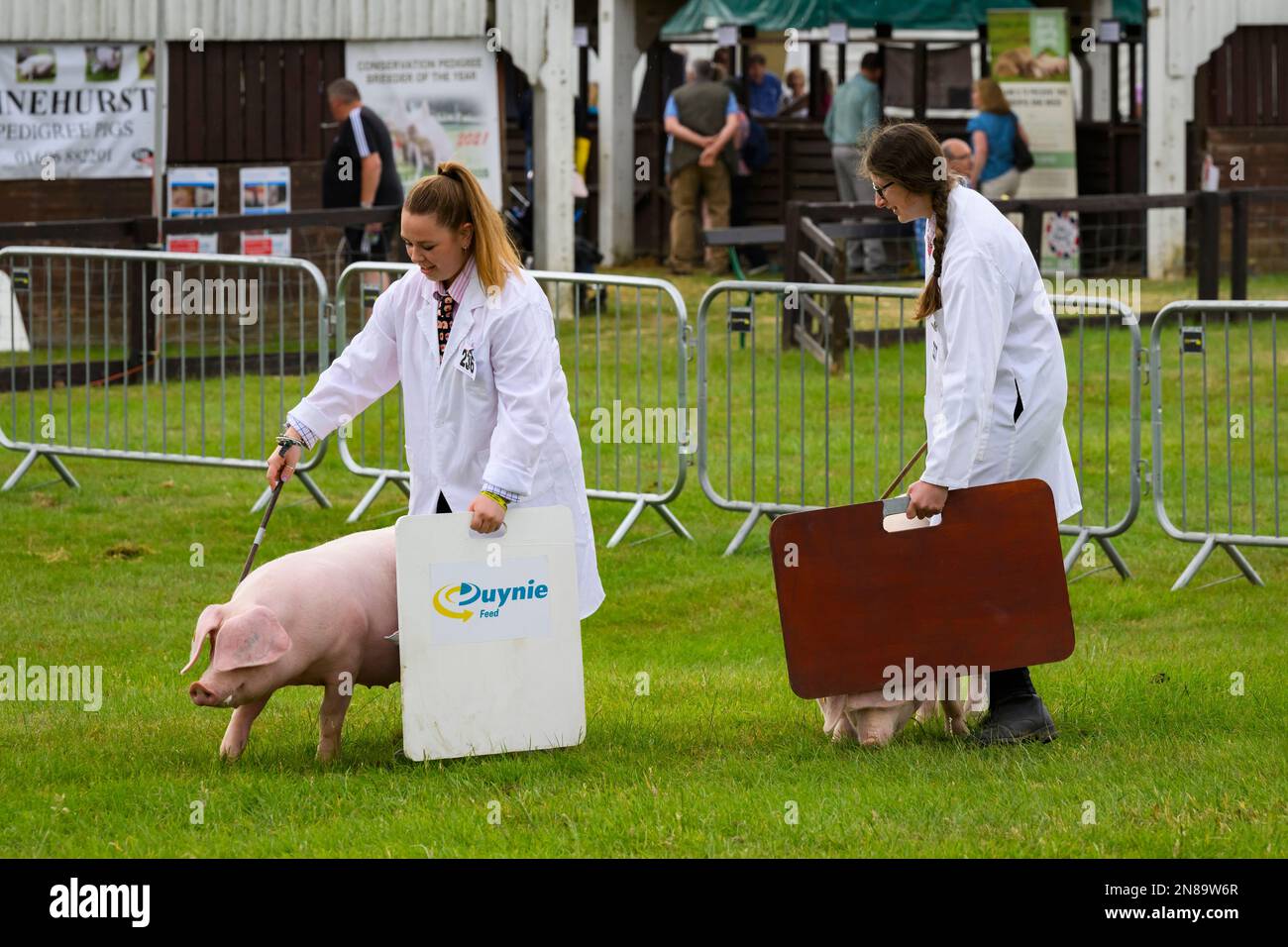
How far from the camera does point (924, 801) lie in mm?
5348

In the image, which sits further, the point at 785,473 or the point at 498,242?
the point at 785,473

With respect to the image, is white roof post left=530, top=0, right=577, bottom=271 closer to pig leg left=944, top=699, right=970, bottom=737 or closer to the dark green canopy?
the dark green canopy

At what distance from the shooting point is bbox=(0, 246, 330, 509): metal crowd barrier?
10.8 m

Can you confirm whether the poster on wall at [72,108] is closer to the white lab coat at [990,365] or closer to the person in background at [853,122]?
the person in background at [853,122]

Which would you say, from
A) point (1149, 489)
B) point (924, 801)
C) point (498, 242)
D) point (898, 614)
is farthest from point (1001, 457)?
point (1149, 489)

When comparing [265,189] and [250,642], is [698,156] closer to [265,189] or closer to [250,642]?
[265,189]

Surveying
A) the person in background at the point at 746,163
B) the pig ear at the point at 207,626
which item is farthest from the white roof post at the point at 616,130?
the pig ear at the point at 207,626

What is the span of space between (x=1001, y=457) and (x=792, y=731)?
3.76ft

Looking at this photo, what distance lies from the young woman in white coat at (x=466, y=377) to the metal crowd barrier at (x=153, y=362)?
4.32 meters

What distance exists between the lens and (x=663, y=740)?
20.3 feet

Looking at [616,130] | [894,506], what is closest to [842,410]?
[894,506]

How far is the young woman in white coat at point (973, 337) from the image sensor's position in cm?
561
